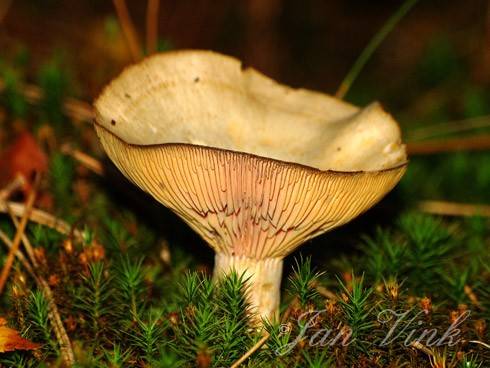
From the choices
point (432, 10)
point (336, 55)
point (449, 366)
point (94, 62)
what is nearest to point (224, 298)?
point (449, 366)

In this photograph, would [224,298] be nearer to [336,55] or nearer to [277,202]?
[277,202]

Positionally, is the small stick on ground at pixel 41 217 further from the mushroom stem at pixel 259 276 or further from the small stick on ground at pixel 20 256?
the mushroom stem at pixel 259 276

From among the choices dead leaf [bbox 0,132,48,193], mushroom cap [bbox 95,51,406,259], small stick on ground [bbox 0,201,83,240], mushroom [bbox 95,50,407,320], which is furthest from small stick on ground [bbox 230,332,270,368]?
dead leaf [bbox 0,132,48,193]

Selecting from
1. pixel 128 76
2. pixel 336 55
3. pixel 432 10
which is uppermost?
pixel 432 10

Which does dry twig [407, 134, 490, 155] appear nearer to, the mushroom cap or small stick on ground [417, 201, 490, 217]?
small stick on ground [417, 201, 490, 217]

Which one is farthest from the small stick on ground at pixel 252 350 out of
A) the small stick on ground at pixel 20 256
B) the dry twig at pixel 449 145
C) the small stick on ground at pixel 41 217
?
the dry twig at pixel 449 145

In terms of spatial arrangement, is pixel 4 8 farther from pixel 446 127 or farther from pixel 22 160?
pixel 446 127

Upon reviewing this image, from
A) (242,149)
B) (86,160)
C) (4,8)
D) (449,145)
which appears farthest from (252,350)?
(4,8)
